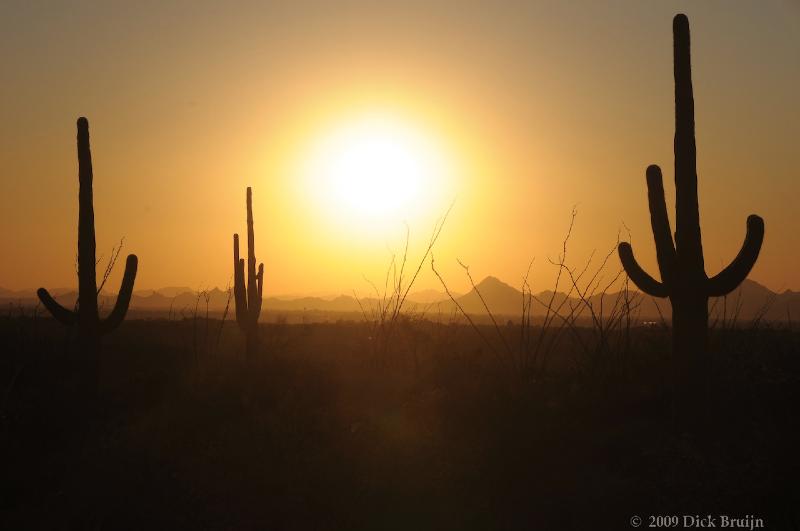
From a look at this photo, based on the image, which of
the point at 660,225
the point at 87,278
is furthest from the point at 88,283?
the point at 660,225

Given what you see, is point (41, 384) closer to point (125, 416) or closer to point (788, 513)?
point (125, 416)

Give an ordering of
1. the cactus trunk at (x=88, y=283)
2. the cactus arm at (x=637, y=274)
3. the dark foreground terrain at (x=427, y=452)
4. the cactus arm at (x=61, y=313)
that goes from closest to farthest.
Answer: the dark foreground terrain at (x=427, y=452) < the cactus arm at (x=637, y=274) < the cactus trunk at (x=88, y=283) < the cactus arm at (x=61, y=313)

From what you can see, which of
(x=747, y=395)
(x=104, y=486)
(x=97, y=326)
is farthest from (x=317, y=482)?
(x=97, y=326)

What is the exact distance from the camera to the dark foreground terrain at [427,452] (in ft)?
26.7

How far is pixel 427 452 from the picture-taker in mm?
9562

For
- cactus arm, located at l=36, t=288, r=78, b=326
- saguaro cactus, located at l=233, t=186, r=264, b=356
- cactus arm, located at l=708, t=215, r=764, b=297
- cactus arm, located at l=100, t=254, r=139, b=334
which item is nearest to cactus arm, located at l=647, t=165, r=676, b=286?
cactus arm, located at l=708, t=215, r=764, b=297

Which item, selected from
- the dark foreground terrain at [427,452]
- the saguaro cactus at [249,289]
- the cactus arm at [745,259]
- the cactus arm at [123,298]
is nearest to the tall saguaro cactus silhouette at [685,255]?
the cactus arm at [745,259]

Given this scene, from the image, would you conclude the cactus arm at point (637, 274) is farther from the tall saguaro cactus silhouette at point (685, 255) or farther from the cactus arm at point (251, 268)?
the cactus arm at point (251, 268)

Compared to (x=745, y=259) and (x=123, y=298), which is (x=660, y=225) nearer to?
(x=745, y=259)

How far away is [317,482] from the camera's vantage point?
29.3ft

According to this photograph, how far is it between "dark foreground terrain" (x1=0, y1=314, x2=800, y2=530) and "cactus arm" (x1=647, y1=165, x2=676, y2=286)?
5.81 ft

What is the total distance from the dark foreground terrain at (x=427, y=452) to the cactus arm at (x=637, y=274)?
60.9 inches

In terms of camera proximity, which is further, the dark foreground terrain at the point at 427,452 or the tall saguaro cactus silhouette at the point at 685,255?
the tall saguaro cactus silhouette at the point at 685,255

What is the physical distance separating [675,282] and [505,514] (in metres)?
3.84
